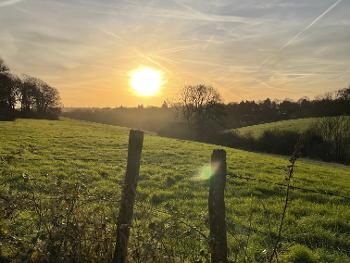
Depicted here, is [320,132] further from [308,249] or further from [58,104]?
[58,104]

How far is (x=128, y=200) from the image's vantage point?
696 cm

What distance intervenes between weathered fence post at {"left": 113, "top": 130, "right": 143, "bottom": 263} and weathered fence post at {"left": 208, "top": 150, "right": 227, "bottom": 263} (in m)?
1.33

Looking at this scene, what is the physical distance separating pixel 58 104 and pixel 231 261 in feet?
386

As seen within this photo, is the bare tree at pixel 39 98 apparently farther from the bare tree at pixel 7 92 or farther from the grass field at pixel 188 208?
the grass field at pixel 188 208

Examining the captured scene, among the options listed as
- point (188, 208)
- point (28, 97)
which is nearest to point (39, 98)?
point (28, 97)

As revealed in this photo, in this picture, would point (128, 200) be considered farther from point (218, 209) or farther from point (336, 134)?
point (336, 134)

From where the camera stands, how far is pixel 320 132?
72000 millimetres

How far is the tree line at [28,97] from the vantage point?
313 feet

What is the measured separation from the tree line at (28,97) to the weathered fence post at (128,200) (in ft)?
268

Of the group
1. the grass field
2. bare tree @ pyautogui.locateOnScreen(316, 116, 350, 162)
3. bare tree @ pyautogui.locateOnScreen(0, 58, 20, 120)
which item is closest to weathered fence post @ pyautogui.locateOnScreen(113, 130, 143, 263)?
the grass field

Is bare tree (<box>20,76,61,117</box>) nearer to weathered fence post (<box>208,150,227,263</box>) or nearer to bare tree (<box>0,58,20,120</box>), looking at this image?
bare tree (<box>0,58,20,120</box>)

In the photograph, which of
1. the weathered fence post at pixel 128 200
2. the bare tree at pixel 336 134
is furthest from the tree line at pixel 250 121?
the weathered fence post at pixel 128 200

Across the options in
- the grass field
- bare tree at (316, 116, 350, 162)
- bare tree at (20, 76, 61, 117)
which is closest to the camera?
the grass field

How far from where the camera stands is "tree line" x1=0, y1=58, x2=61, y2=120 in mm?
95250
